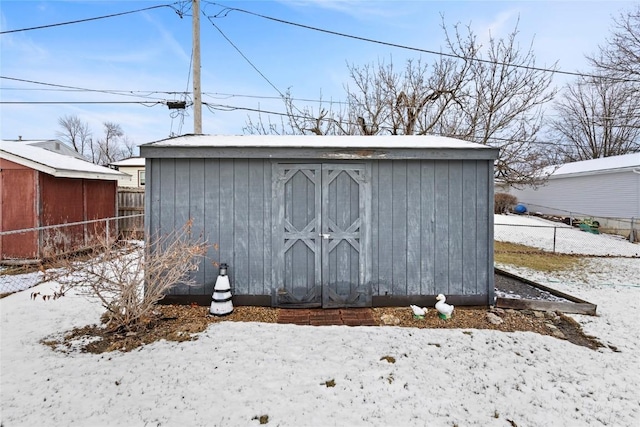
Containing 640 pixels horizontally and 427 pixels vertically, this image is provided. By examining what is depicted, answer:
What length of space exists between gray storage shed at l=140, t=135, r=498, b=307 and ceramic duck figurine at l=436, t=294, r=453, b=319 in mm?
312

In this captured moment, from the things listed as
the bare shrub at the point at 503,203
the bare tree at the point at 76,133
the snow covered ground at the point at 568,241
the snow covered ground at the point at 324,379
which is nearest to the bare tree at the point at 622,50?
the bare shrub at the point at 503,203

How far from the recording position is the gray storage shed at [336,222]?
4.31 m

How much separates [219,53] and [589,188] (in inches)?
754

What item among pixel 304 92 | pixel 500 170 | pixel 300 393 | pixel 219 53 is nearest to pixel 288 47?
pixel 304 92

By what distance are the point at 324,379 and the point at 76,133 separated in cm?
4487

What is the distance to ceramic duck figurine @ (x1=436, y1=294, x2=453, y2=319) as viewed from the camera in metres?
3.99

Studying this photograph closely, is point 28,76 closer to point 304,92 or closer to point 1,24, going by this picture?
point 1,24

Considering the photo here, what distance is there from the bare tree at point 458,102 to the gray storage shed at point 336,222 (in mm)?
6634

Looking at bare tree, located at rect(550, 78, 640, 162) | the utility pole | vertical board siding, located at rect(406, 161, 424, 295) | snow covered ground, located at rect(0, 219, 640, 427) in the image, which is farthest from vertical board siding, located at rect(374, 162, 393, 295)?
bare tree, located at rect(550, 78, 640, 162)

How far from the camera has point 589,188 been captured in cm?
1617

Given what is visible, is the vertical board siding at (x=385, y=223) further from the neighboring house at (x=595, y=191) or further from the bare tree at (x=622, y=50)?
the bare tree at (x=622, y=50)

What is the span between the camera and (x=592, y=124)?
23031 millimetres

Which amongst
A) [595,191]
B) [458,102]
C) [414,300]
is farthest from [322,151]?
[595,191]

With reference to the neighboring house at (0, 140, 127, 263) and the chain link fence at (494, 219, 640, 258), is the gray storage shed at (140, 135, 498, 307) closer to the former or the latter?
the neighboring house at (0, 140, 127, 263)
